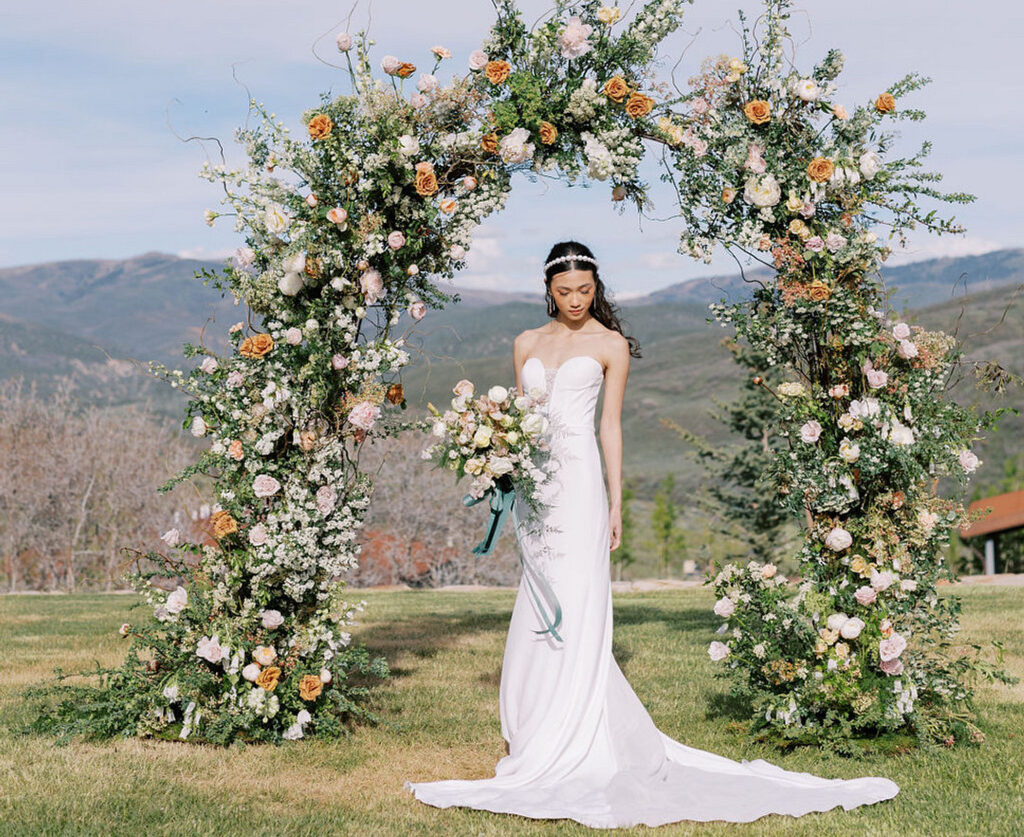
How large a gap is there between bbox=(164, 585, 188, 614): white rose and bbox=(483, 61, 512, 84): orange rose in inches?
151

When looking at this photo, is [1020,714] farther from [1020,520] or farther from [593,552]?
[1020,520]

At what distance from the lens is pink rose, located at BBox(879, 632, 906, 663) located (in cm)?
602

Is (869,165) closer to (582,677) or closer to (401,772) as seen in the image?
(582,677)

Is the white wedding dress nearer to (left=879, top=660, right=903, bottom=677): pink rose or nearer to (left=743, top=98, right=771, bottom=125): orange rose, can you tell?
(left=879, top=660, right=903, bottom=677): pink rose

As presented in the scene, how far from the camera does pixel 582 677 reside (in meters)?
5.84

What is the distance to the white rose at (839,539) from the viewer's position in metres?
6.22

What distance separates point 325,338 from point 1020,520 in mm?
23651

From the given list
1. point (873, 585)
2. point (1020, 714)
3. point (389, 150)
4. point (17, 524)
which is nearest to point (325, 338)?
point (389, 150)

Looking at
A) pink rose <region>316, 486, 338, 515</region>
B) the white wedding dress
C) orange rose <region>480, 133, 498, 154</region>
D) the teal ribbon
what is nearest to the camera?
the white wedding dress

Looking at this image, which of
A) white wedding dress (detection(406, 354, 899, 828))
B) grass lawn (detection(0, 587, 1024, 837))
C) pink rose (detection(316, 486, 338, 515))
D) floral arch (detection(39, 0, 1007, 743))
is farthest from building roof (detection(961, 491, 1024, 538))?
pink rose (detection(316, 486, 338, 515))

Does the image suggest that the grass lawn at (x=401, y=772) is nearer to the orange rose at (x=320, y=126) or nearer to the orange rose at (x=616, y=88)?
the orange rose at (x=320, y=126)

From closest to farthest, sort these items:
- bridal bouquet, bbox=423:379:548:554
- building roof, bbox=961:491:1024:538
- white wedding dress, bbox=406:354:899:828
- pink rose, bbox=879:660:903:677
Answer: white wedding dress, bbox=406:354:899:828, bridal bouquet, bbox=423:379:548:554, pink rose, bbox=879:660:903:677, building roof, bbox=961:491:1024:538

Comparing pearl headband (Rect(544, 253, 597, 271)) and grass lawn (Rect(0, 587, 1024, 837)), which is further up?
pearl headband (Rect(544, 253, 597, 271))

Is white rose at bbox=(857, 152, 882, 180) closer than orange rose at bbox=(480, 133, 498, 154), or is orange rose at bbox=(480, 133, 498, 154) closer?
white rose at bbox=(857, 152, 882, 180)
